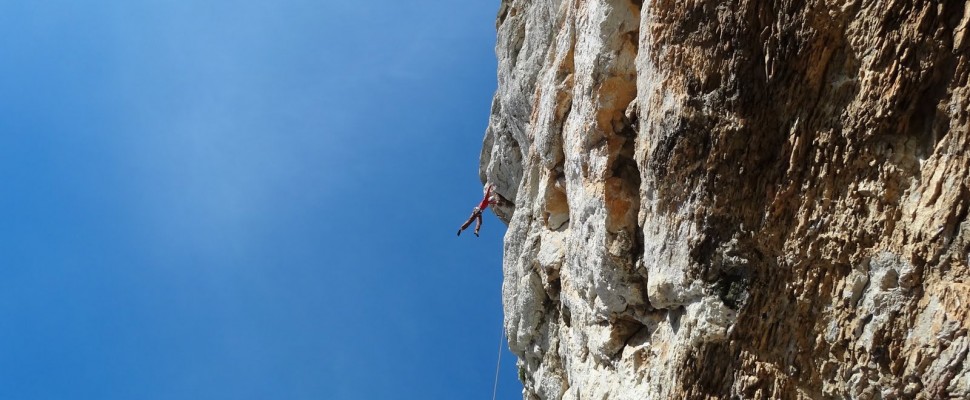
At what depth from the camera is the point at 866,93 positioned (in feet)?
20.5

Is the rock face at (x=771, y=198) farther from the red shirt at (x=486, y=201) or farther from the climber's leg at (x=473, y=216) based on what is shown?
the climber's leg at (x=473, y=216)

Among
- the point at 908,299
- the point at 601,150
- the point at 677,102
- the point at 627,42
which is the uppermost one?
the point at 627,42

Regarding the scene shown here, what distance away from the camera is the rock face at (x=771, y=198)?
5.80 m

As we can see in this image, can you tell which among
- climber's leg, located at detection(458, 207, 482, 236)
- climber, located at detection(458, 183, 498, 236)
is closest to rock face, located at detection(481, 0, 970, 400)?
climber, located at detection(458, 183, 498, 236)

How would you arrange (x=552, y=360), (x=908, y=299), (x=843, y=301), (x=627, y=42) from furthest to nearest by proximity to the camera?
(x=552, y=360)
(x=627, y=42)
(x=843, y=301)
(x=908, y=299)

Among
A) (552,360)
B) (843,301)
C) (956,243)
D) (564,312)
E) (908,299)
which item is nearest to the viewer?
(956,243)

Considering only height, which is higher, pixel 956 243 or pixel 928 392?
pixel 956 243

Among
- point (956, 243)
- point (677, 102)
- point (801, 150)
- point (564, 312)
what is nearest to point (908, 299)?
point (956, 243)

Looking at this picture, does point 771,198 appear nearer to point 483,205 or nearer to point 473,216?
point 483,205

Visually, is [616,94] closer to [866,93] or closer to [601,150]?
[601,150]

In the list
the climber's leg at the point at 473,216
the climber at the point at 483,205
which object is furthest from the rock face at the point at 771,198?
the climber's leg at the point at 473,216

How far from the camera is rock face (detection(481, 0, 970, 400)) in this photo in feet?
19.0

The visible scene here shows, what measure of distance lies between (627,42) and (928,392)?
567cm

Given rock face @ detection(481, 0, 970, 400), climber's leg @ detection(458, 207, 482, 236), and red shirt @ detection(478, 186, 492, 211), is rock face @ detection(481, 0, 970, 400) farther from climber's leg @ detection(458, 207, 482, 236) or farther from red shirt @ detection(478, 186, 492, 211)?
climber's leg @ detection(458, 207, 482, 236)
